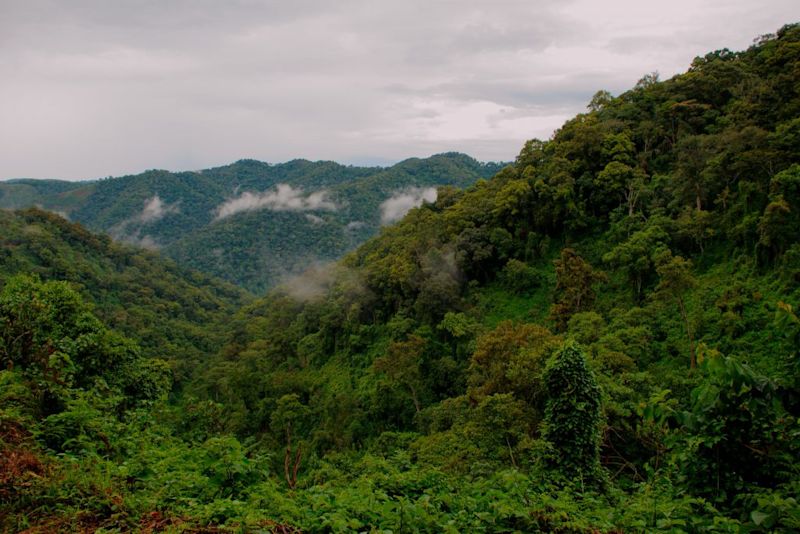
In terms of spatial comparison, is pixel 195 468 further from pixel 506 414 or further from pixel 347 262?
pixel 347 262

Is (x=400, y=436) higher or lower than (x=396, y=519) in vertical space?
lower

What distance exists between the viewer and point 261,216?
5236 inches

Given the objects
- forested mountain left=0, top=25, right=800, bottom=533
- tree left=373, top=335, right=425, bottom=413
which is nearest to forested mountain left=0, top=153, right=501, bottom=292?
forested mountain left=0, top=25, right=800, bottom=533

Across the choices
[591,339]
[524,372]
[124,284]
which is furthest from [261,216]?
[524,372]

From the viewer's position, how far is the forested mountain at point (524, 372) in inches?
146

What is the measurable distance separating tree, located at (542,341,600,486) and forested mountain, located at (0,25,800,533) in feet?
0.15

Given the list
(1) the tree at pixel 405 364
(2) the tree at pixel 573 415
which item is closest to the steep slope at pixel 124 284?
(1) the tree at pixel 405 364

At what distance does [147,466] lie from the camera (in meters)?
4.67

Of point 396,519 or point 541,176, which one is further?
point 541,176

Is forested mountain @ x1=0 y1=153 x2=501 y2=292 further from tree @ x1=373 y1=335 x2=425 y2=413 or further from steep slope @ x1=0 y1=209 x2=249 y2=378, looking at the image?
tree @ x1=373 y1=335 x2=425 y2=413

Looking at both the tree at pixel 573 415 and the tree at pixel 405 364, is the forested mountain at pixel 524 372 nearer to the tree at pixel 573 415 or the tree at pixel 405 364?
the tree at pixel 573 415

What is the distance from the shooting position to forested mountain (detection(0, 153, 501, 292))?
118750 mm

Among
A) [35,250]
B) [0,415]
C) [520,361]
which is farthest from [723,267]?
[35,250]

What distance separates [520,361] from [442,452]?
11.8 ft
